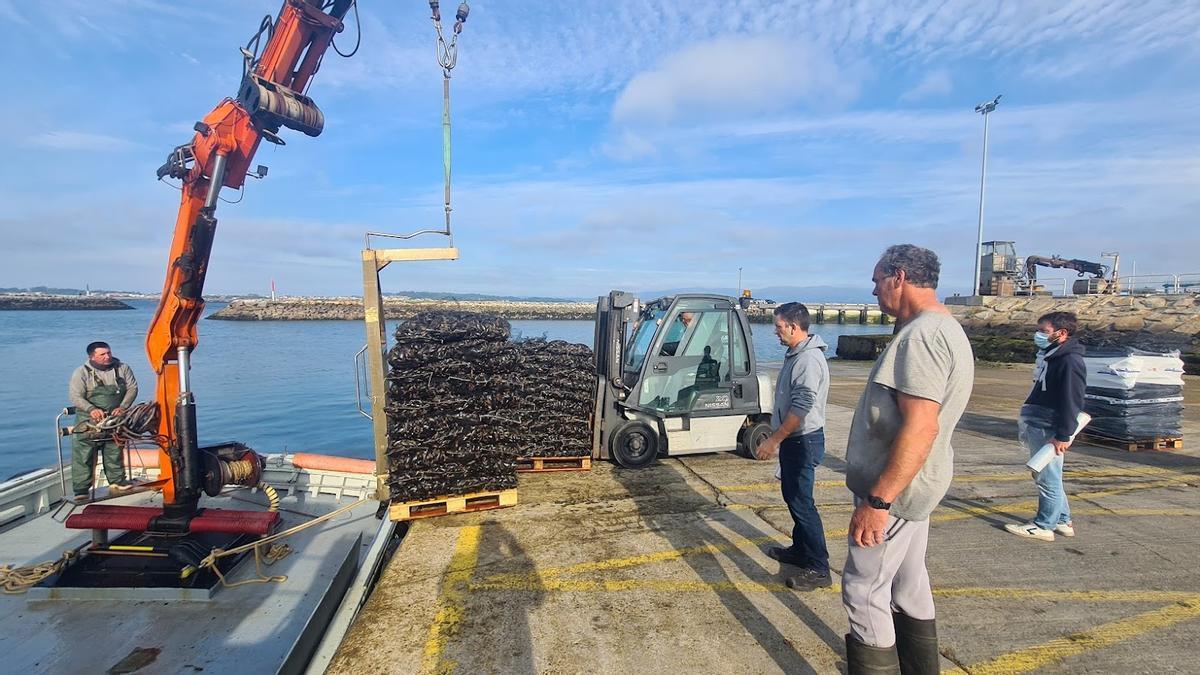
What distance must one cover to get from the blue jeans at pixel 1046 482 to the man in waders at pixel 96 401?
8.60 meters

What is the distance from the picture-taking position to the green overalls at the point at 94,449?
6.25 meters

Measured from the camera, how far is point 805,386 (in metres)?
3.71

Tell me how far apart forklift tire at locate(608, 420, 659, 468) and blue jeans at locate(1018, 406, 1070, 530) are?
3622 millimetres

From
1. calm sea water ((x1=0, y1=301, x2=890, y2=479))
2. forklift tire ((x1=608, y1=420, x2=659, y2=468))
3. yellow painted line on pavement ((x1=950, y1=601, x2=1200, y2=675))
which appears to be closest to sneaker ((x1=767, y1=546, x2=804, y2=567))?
yellow painted line on pavement ((x1=950, y1=601, x2=1200, y2=675))

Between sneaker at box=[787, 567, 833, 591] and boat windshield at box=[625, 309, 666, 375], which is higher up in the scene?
boat windshield at box=[625, 309, 666, 375]

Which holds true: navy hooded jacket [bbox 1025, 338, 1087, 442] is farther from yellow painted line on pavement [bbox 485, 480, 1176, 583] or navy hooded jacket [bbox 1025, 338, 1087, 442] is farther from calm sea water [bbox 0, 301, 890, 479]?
calm sea water [bbox 0, 301, 890, 479]

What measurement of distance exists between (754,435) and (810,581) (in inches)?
143

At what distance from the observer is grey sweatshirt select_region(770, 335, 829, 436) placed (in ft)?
12.1

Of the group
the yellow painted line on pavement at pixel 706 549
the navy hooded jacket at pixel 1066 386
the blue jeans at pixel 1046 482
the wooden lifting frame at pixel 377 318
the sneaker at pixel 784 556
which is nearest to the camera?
the sneaker at pixel 784 556

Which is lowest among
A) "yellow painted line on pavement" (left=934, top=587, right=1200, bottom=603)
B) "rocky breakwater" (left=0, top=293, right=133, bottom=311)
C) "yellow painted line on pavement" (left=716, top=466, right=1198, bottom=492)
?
"yellow painted line on pavement" (left=716, top=466, right=1198, bottom=492)

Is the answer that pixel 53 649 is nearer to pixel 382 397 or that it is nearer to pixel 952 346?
pixel 382 397

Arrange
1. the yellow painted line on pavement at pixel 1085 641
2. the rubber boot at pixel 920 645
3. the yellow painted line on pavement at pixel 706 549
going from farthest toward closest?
the yellow painted line on pavement at pixel 706 549 → the yellow painted line on pavement at pixel 1085 641 → the rubber boot at pixel 920 645

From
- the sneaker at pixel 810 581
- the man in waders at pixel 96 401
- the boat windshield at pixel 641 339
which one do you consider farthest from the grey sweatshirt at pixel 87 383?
the sneaker at pixel 810 581

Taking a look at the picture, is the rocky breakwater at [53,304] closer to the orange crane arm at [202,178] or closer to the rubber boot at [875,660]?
the orange crane arm at [202,178]
